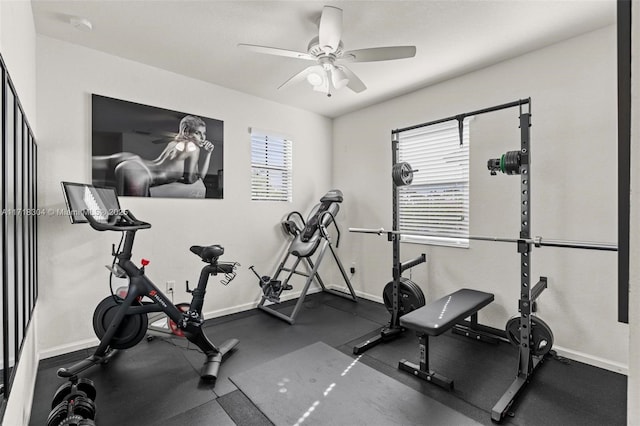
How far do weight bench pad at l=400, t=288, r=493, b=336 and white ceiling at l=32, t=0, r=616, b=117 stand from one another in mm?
2273

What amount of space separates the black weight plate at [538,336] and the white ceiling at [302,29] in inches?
92.1

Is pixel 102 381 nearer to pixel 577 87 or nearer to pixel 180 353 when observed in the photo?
pixel 180 353

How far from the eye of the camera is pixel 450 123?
3469 millimetres

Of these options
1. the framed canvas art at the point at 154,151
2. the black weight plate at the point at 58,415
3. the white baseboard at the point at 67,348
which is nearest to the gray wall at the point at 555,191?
the framed canvas art at the point at 154,151

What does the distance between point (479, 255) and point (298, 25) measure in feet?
9.16

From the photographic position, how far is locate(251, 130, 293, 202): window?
4.09 m

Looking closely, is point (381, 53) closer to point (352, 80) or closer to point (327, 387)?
point (352, 80)

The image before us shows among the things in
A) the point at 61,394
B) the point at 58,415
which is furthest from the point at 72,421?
the point at 61,394

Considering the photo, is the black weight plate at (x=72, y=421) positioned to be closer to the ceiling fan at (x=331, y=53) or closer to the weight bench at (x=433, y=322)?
the weight bench at (x=433, y=322)

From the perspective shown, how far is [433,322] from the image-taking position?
2.20 m

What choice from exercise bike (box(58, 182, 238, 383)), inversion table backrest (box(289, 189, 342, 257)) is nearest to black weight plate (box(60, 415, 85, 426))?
exercise bike (box(58, 182, 238, 383))

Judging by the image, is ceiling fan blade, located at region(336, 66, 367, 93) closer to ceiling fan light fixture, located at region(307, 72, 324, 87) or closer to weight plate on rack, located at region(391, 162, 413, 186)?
ceiling fan light fixture, located at region(307, 72, 324, 87)

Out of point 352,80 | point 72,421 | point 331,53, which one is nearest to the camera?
point 72,421

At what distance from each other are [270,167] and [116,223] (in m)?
2.16
